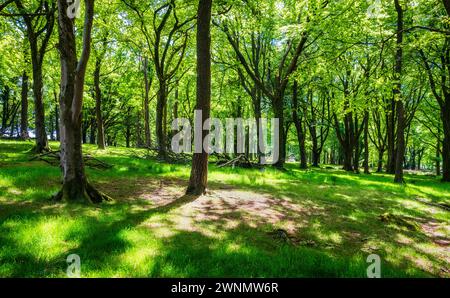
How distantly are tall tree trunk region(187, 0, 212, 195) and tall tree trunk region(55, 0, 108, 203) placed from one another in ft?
9.50

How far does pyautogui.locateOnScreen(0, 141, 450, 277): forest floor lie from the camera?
5.07 meters

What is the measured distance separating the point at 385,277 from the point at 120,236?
4.59 meters

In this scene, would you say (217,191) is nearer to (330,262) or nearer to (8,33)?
(330,262)

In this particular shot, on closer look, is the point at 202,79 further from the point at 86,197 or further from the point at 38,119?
the point at 38,119

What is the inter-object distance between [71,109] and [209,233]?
16.5ft

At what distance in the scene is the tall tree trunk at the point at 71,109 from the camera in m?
8.48

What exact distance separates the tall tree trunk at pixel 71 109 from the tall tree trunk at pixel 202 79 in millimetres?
2895

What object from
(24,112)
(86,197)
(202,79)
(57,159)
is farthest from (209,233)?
(24,112)

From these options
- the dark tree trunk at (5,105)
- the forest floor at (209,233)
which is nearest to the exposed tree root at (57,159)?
the forest floor at (209,233)

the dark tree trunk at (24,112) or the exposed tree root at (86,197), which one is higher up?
the dark tree trunk at (24,112)

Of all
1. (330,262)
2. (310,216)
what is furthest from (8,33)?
(330,262)

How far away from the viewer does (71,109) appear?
8594 mm

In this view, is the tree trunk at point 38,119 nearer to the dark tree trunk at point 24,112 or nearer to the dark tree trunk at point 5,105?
the dark tree trunk at point 24,112

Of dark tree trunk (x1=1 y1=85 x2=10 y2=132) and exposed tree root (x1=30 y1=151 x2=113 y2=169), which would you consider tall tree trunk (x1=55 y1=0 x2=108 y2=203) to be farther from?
dark tree trunk (x1=1 y1=85 x2=10 y2=132)
